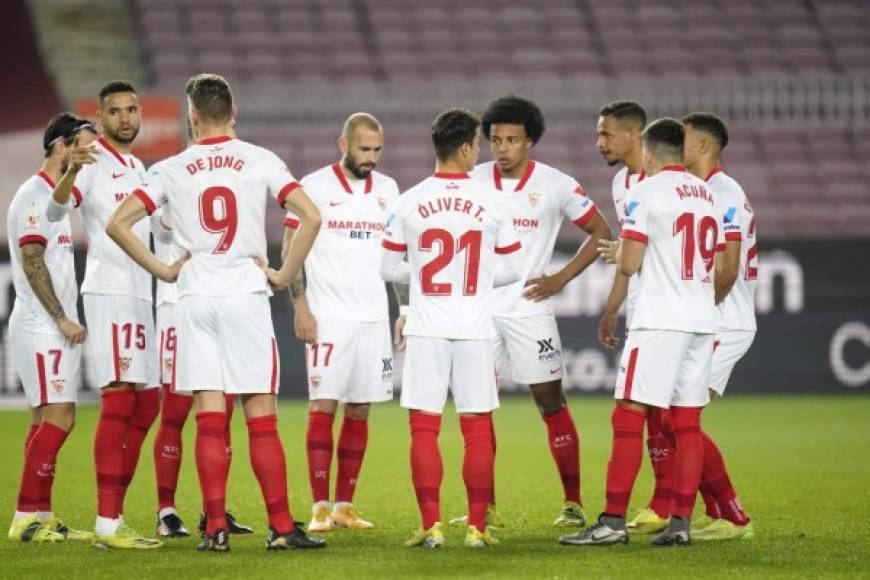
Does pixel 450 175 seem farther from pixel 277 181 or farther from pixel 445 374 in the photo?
pixel 445 374

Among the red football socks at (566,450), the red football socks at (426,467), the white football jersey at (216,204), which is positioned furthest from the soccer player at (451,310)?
the red football socks at (566,450)

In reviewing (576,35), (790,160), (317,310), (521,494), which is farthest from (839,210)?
(317,310)

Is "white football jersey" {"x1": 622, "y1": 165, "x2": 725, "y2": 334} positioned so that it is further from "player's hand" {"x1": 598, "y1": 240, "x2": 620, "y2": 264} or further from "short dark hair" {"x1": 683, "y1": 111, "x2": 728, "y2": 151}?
"short dark hair" {"x1": 683, "y1": 111, "x2": 728, "y2": 151}

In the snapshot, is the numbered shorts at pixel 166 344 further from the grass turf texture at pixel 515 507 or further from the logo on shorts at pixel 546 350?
the logo on shorts at pixel 546 350

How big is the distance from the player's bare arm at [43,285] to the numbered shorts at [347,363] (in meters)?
A: 1.45

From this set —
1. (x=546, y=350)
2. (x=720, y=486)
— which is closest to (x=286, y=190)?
(x=546, y=350)

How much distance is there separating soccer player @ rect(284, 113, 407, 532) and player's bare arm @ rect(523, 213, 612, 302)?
956 mm

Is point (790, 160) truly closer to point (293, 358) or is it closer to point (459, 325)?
point (293, 358)

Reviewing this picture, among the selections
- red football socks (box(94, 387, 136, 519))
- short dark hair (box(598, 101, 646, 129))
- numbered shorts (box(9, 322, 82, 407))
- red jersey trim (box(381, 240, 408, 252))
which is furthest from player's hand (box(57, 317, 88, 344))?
short dark hair (box(598, 101, 646, 129))

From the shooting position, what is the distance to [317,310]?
903cm

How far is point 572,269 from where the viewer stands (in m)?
9.09

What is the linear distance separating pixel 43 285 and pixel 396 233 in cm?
206

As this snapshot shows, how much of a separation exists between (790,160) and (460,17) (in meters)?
6.19

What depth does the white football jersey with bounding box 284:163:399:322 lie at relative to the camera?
901 cm
